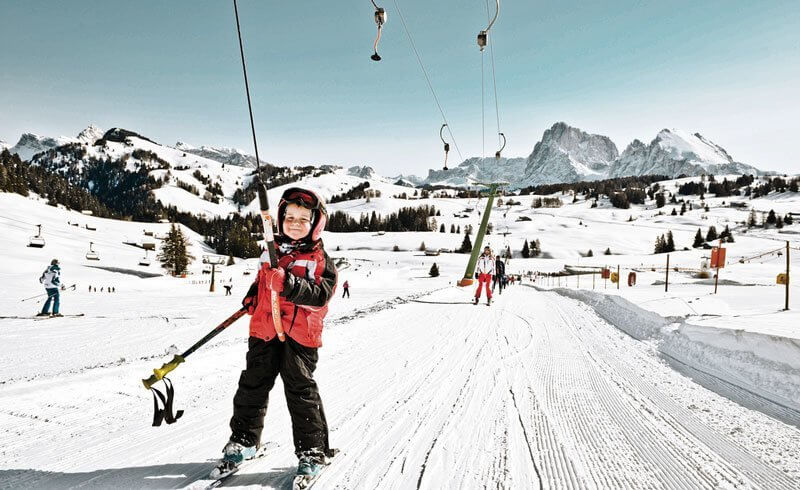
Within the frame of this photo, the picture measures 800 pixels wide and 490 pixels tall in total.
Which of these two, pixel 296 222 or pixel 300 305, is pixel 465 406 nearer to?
pixel 300 305

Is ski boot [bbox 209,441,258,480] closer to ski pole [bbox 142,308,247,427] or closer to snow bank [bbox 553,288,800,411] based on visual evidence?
ski pole [bbox 142,308,247,427]

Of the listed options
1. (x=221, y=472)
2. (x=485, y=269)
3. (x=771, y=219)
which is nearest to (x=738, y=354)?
(x=221, y=472)

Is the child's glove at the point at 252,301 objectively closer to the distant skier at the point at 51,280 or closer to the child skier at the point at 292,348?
the child skier at the point at 292,348

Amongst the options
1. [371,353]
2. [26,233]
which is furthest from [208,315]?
[26,233]

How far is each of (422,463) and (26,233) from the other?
99.1 m

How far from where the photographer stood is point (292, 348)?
2.90 metres

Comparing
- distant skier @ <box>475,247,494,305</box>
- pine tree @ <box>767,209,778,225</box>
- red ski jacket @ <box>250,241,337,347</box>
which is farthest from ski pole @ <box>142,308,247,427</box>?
pine tree @ <box>767,209,778,225</box>

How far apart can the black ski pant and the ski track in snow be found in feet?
0.95

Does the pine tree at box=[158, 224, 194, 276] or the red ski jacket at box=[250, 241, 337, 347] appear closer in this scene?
the red ski jacket at box=[250, 241, 337, 347]

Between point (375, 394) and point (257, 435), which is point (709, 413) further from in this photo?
point (257, 435)

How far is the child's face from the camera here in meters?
2.94

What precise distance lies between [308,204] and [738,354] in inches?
280

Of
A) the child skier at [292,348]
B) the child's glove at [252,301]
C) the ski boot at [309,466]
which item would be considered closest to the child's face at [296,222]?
the child skier at [292,348]

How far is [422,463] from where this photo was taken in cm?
304
